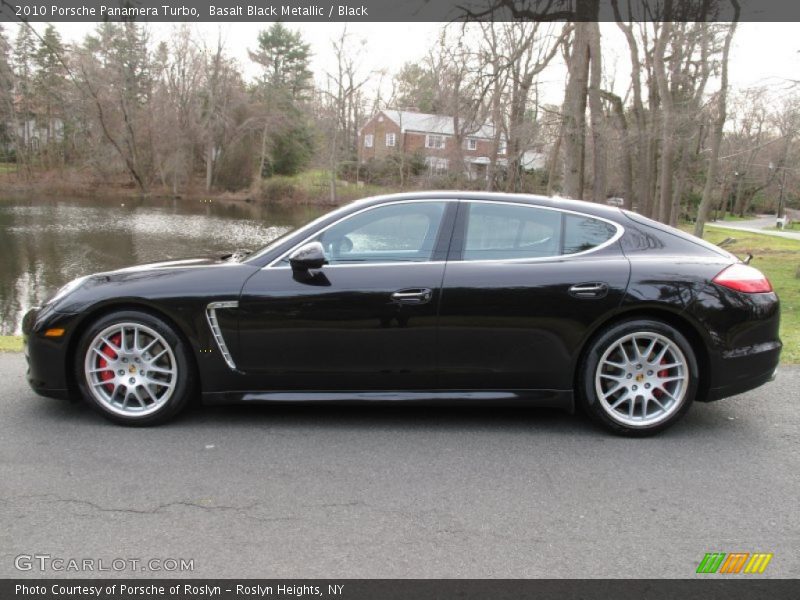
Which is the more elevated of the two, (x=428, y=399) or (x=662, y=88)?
(x=662, y=88)

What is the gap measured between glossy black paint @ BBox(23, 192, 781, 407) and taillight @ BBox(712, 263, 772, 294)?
39 mm

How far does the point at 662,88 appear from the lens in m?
22.2

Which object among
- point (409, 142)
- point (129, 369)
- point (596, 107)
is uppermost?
point (409, 142)

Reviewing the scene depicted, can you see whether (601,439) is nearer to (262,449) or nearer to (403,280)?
(403,280)

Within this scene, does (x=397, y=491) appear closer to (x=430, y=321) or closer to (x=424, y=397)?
(x=424, y=397)

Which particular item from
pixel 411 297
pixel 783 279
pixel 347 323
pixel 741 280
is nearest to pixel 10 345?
pixel 347 323

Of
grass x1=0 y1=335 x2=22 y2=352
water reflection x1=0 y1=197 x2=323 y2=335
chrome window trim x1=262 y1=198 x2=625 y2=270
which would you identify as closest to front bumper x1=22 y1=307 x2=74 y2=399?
chrome window trim x1=262 y1=198 x2=625 y2=270

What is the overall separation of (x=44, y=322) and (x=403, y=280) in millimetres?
2272

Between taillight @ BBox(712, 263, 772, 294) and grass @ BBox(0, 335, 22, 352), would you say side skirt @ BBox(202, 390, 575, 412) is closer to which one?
taillight @ BBox(712, 263, 772, 294)

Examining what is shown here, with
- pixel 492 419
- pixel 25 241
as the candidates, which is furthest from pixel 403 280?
pixel 25 241

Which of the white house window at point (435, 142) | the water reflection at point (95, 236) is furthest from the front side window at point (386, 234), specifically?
the white house window at point (435, 142)

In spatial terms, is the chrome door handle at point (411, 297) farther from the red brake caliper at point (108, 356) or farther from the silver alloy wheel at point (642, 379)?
the red brake caliper at point (108, 356)

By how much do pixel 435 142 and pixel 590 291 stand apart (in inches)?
2019
